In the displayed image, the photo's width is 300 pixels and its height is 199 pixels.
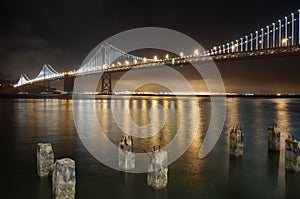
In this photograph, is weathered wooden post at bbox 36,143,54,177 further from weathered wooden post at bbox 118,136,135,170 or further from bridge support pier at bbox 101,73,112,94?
bridge support pier at bbox 101,73,112,94

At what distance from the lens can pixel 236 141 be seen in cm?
930

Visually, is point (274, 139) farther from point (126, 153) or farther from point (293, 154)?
point (126, 153)

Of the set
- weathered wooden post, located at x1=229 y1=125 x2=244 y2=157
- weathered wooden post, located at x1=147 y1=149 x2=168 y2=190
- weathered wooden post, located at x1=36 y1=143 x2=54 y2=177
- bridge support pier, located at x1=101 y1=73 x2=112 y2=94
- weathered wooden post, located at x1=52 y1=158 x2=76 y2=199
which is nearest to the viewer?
weathered wooden post, located at x1=52 y1=158 x2=76 y2=199

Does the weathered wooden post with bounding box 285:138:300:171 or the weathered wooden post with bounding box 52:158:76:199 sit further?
the weathered wooden post with bounding box 285:138:300:171

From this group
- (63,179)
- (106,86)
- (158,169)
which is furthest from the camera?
(106,86)

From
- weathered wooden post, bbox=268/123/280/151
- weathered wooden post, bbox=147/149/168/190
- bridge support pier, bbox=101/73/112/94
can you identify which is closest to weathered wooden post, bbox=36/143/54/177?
weathered wooden post, bbox=147/149/168/190

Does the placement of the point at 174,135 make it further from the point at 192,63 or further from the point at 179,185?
the point at 192,63

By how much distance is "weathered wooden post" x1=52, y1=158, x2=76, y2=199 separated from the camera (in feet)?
17.4

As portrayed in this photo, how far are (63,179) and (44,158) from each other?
6.39ft

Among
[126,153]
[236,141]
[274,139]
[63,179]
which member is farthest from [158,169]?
[274,139]

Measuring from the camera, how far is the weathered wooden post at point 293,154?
7.42 metres

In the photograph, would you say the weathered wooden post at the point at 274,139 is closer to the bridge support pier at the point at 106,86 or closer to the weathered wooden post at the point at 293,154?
the weathered wooden post at the point at 293,154

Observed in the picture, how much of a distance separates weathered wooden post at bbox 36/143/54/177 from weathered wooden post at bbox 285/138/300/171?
18.8 ft

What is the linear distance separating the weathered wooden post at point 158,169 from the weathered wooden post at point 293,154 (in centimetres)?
336
